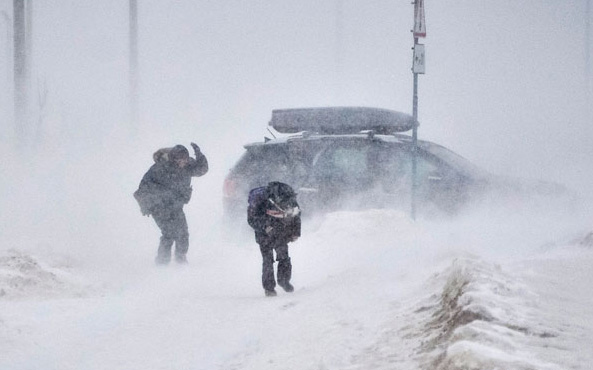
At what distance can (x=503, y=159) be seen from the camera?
26812 mm

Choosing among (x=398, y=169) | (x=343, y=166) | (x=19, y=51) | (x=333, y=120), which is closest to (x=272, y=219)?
(x=343, y=166)

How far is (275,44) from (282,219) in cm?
4835

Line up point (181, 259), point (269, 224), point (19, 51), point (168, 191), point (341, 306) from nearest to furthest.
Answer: point (341, 306)
point (269, 224)
point (168, 191)
point (181, 259)
point (19, 51)

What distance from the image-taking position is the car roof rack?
10.8m

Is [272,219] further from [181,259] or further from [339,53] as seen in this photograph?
[339,53]

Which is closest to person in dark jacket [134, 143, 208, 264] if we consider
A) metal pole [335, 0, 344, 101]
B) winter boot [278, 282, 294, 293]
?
winter boot [278, 282, 294, 293]

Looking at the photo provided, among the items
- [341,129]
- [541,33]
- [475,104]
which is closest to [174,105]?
[475,104]

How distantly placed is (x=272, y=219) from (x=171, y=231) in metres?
2.46

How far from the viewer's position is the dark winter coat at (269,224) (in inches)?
279

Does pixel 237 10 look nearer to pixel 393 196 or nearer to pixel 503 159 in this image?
pixel 503 159

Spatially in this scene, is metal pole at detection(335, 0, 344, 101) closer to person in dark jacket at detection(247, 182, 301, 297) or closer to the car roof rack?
the car roof rack

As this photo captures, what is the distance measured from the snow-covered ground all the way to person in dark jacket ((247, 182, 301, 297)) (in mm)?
346

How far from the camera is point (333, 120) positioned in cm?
1081

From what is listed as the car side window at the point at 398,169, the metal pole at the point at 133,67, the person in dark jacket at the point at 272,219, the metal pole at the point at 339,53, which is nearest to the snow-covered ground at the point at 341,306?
the person in dark jacket at the point at 272,219
